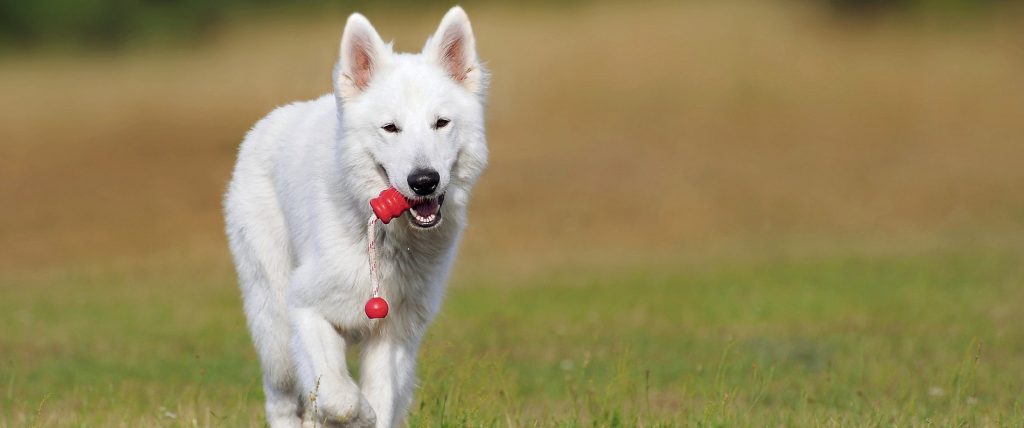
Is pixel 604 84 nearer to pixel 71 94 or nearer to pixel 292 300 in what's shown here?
pixel 71 94

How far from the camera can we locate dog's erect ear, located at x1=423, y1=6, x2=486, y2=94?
604 centimetres

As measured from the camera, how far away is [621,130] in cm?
2766

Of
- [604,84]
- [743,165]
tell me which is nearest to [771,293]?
[743,165]

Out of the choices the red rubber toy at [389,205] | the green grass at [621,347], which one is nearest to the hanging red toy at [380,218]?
the red rubber toy at [389,205]

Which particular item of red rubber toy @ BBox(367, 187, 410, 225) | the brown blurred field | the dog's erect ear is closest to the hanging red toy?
red rubber toy @ BBox(367, 187, 410, 225)

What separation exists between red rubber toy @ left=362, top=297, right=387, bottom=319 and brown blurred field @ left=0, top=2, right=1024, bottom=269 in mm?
13601

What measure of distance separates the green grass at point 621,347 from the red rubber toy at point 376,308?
2.56 ft

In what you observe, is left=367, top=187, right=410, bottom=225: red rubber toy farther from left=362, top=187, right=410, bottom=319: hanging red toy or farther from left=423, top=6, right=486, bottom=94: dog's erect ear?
left=423, top=6, right=486, bottom=94: dog's erect ear

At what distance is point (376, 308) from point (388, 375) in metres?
0.53

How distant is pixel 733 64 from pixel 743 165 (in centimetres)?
549

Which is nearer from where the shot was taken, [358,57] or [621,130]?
[358,57]

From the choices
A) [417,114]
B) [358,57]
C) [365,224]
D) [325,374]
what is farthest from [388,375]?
[358,57]

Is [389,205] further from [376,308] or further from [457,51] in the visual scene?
[457,51]

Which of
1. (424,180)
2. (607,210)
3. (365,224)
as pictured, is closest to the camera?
(424,180)
